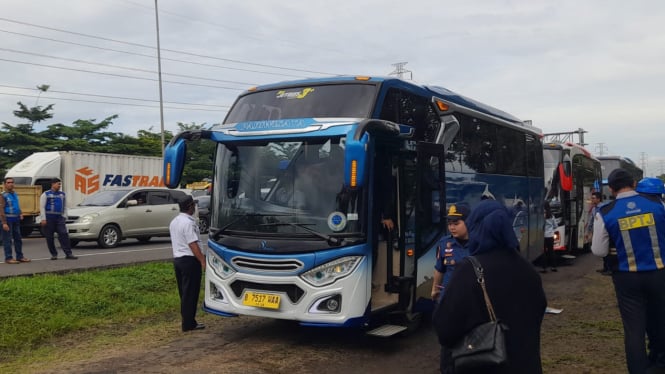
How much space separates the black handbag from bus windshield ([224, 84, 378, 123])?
14.3 ft

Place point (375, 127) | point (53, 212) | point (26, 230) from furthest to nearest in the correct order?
point (26, 230) → point (53, 212) → point (375, 127)

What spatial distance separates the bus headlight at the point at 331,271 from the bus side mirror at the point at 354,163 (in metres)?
1.06

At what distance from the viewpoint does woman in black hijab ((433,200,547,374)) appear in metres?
3.06

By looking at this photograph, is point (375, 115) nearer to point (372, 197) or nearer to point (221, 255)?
point (372, 197)

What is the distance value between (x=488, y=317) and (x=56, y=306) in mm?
7817

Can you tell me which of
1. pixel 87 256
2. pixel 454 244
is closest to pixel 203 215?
pixel 87 256

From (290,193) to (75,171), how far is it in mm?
19048

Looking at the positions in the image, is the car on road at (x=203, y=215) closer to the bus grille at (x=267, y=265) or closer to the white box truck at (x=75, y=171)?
the white box truck at (x=75, y=171)

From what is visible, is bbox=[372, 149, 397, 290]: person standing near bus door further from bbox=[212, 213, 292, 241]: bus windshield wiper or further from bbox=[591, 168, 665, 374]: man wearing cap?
bbox=[591, 168, 665, 374]: man wearing cap

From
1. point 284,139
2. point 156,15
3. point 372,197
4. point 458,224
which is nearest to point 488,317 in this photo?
point 458,224

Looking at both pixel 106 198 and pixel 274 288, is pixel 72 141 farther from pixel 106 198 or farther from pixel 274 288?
pixel 274 288

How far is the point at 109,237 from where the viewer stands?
17.4 metres

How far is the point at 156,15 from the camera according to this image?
37.5 meters

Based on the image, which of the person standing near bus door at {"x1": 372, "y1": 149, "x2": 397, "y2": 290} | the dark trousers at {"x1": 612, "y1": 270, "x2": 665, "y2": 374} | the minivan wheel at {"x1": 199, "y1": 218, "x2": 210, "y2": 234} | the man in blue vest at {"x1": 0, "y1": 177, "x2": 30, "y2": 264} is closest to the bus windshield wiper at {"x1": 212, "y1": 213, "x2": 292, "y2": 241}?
the person standing near bus door at {"x1": 372, "y1": 149, "x2": 397, "y2": 290}
